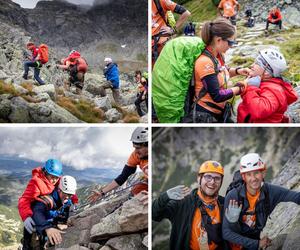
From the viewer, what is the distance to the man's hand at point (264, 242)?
372cm

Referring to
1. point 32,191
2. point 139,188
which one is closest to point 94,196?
point 139,188

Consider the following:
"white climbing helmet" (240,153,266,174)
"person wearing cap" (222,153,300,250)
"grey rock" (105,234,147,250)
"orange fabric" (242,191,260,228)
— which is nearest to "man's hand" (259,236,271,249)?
"person wearing cap" (222,153,300,250)

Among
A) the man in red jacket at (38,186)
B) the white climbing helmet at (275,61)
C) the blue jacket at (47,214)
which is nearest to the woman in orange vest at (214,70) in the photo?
the white climbing helmet at (275,61)

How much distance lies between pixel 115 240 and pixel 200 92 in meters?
1.26

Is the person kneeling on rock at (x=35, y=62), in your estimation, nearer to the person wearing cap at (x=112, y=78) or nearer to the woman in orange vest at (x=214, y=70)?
the person wearing cap at (x=112, y=78)

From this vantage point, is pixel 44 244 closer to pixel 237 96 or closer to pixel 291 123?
pixel 237 96

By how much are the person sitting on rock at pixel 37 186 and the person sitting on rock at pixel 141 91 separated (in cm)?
72

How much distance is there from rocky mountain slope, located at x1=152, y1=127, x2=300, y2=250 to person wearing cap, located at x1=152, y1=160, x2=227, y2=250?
8 cm

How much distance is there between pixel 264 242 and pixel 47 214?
1583 millimetres

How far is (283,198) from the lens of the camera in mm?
3707

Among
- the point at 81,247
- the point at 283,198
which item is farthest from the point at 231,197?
the point at 81,247

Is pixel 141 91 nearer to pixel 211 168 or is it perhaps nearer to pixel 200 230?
pixel 211 168

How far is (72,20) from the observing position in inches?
162

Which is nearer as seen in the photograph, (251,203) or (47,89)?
(251,203)
